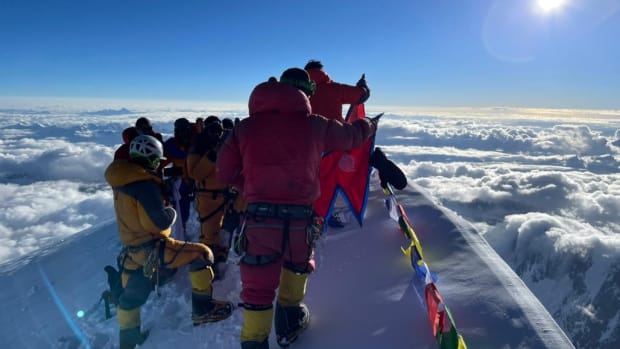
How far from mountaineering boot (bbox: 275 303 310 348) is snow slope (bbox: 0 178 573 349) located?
0.14 meters

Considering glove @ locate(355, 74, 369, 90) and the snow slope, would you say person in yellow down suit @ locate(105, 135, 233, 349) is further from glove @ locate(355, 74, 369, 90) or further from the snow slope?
glove @ locate(355, 74, 369, 90)

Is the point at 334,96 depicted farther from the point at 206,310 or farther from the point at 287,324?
the point at 206,310

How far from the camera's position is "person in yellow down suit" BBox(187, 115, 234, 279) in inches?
221

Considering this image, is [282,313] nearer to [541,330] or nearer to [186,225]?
[541,330]

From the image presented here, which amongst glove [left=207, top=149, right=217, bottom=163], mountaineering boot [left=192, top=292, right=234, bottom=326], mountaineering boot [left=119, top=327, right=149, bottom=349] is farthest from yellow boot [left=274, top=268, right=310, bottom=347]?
glove [left=207, top=149, right=217, bottom=163]

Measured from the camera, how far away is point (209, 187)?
5.69 m

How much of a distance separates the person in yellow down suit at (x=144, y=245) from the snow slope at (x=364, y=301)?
1.35ft

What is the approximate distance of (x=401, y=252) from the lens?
5.32 meters

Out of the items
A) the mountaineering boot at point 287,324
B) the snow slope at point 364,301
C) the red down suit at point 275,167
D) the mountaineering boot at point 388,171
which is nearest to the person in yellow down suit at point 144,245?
the snow slope at point 364,301

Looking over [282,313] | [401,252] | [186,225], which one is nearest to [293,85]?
[282,313]

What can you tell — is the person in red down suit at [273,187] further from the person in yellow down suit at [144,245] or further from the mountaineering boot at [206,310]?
the mountaineering boot at [206,310]

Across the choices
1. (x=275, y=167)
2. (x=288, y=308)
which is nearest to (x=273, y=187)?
(x=275, y=167)

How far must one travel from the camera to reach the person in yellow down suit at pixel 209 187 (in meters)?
5.61

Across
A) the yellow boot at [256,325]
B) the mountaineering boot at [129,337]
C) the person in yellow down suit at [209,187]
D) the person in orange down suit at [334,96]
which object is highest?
the person in orange down suit at [334,96]
